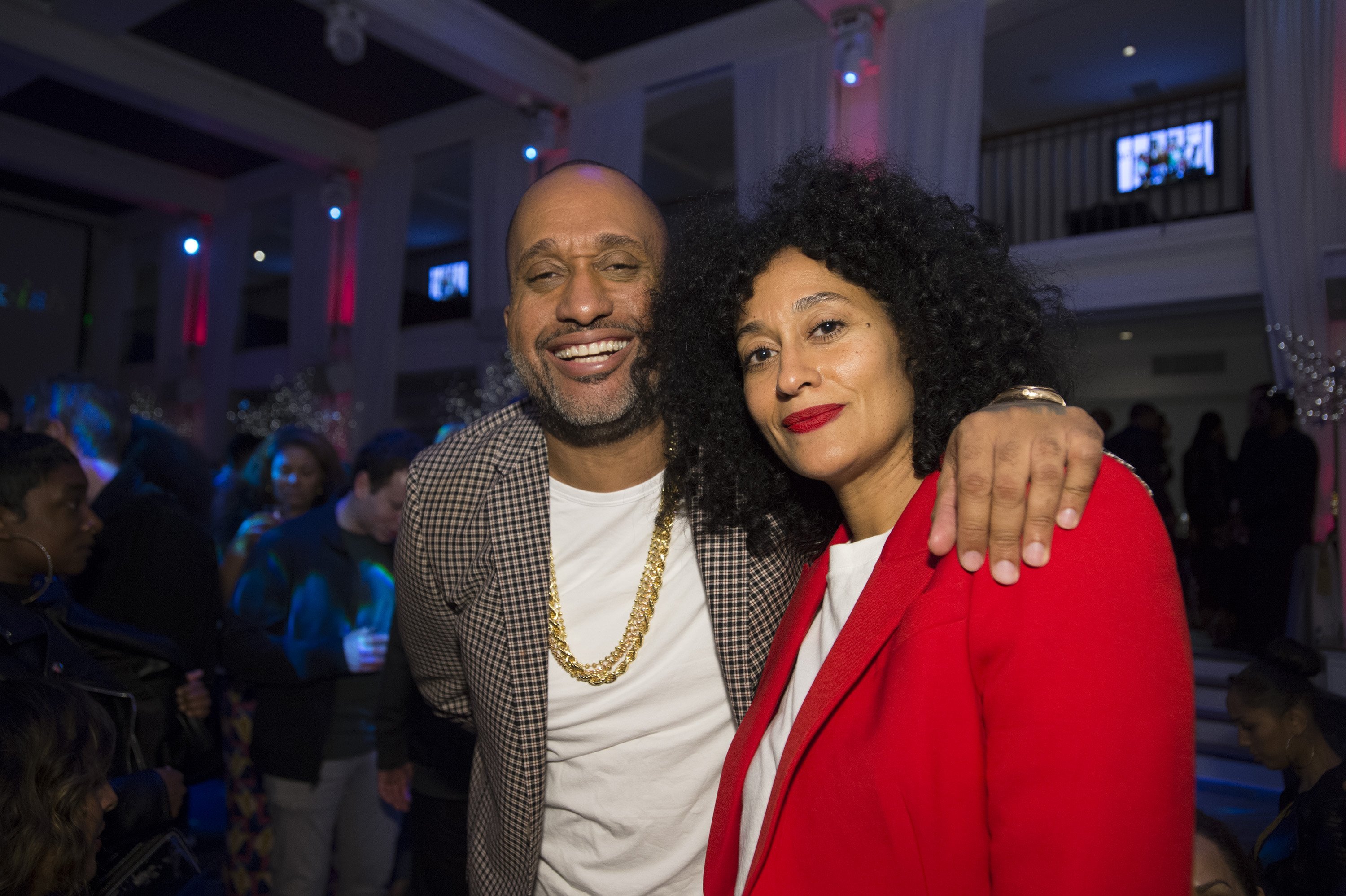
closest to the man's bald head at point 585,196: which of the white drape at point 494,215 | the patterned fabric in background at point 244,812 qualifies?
the patterned fabric in background at point 244,812

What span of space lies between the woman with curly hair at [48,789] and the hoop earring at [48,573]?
1.39 ft

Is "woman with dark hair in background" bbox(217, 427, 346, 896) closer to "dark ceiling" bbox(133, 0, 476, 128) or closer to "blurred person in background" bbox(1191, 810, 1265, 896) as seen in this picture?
"blurred person in background" bbox(1191, 810, 1265, 896)

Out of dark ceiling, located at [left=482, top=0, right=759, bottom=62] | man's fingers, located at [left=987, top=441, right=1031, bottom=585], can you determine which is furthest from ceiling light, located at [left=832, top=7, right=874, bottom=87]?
man's fingers, located at [left=987, top=441, right=1031, bottom=585]

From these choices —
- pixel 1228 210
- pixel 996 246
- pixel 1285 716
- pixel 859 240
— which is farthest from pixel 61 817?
pixel 1228 210

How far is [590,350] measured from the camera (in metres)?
1.63

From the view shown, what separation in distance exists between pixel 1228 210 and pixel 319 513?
1065 centimetres

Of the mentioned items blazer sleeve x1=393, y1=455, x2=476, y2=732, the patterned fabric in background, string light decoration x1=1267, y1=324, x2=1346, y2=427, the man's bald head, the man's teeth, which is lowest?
the patterned fabric in background

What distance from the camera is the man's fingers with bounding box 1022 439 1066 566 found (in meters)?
0.77

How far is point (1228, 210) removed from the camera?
32.4 ft

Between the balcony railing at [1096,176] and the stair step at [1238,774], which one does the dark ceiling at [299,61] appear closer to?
the balcony railing at [1096,176]

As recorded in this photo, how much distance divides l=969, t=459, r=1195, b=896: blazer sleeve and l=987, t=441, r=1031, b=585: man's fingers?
0.8 inches

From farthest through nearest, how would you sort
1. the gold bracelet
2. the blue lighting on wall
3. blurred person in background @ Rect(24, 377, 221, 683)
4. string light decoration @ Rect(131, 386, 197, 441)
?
string light decoration @ Rect(131, 386, 197, 441), the blue lighting on wall, blurred person in background @ Rect(24, 377, 221, 683), the gold bracelet

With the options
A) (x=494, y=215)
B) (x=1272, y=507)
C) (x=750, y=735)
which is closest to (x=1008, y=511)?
(x=750, y=735)

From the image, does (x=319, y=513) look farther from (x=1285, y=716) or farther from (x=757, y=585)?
(x=1285, y=716)
